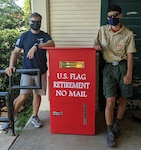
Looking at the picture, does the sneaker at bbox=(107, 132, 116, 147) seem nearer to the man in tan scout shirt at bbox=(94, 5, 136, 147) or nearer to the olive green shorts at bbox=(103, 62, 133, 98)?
the man in tan scout shirt at bbox=(94, 5, 136, 147)

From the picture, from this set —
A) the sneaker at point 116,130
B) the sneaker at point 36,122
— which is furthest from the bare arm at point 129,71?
the sneaker at point 36,122

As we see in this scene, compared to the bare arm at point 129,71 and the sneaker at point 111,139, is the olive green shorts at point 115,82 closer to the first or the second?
the bare arm at point 129,71

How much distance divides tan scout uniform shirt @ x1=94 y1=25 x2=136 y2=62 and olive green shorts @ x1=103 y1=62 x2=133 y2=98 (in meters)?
0.11

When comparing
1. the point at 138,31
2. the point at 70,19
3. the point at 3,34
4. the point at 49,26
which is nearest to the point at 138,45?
the point at 138,31

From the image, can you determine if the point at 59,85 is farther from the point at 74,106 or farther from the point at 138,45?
the point at 138,45

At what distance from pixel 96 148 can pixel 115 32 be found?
4.61 ft

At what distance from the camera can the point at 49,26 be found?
3.79m

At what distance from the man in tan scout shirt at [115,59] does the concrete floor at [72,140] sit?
15 cm

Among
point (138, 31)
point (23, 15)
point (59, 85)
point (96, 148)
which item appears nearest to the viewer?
point (96, 148)

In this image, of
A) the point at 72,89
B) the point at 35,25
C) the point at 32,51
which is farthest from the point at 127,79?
the point at 35,25

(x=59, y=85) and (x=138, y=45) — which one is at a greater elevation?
(x=138, y=45)

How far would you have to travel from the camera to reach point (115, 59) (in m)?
3.01

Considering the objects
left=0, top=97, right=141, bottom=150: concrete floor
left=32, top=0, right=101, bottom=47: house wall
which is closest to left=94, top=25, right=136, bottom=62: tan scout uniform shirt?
left=32, top=0, right=101, bottom=47: house wall

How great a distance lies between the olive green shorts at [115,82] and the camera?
118 inches
